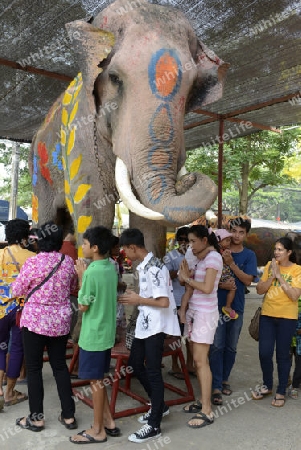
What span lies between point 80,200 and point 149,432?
2.11 m

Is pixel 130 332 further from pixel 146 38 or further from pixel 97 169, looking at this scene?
pixel 146 38

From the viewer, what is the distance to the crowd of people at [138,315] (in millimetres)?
3193

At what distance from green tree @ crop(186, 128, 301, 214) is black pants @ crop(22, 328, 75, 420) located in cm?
1186

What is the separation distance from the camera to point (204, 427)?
3.46 metres

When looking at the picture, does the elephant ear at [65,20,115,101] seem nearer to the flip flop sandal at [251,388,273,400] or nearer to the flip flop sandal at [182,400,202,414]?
the flip flop sandal at [182,400,202,414]

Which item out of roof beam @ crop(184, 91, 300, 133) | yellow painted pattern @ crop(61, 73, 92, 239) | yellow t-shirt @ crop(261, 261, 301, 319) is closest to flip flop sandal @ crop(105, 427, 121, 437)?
yellow t-shirt @ crop(261, 261, 301, 319)

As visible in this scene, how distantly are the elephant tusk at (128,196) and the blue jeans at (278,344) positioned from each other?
1.62 m

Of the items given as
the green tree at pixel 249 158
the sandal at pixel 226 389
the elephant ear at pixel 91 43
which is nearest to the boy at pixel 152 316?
the sandal at pixel 226 389

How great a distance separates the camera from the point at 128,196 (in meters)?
3.59

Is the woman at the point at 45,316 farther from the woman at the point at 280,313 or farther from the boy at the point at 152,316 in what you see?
the woman at the point at 280,313

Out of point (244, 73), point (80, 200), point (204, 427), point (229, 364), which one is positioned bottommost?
point (204, 427)

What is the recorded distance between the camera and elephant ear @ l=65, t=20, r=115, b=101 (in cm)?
396

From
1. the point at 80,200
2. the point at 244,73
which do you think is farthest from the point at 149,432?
the point at 244,73

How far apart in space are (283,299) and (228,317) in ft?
1.68
